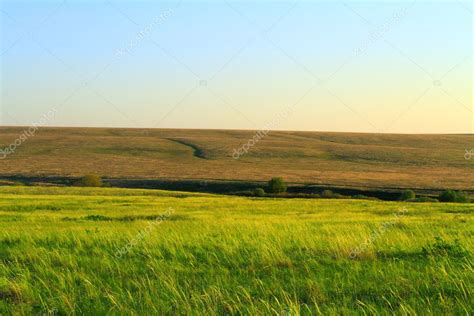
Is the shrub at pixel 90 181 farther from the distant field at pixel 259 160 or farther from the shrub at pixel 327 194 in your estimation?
the shrub at pixel 327 194

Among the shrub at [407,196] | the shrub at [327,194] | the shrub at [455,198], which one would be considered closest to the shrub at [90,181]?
the shrub at [327,194]

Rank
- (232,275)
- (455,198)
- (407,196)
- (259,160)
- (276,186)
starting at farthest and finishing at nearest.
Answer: (259,160), (276,186), (407,196), (455,198), (232,275)

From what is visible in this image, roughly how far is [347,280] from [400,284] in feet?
2.57

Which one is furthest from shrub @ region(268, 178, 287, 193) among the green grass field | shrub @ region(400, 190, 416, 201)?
the green grass field

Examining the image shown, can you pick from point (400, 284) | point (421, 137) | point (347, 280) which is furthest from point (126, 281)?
point (421, 137)

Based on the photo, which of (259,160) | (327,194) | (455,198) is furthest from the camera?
(259,160)

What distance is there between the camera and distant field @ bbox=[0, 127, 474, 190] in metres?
84.0

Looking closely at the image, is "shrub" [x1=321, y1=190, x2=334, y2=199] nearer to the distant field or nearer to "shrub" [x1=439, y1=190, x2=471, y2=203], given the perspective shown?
the distant field

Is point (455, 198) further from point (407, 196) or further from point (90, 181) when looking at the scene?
point (90, 181)

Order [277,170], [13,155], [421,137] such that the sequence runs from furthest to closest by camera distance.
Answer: [421,137]
[13,155]
[277,170]

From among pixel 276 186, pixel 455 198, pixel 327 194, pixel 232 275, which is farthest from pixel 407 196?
pixel 232 275

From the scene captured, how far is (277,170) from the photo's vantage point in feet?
309

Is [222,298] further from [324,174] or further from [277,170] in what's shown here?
[277,170]

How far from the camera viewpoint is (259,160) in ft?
351
